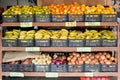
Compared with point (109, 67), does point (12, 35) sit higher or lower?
higher

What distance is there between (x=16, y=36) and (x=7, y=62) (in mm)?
422

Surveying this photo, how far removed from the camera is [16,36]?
4.66m

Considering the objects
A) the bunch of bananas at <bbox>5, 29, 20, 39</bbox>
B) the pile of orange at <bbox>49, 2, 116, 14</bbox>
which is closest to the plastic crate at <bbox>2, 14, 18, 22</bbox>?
the bunch of bananas at <bbox>5, 29, 20, 39</bbox>

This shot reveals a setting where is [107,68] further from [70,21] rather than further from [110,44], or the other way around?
[70,21]

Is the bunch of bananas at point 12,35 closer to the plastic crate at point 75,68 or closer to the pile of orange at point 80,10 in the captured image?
the pile of orange at point 80,10

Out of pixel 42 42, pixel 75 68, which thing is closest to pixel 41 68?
pixel 42 42

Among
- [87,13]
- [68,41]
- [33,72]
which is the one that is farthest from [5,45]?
[87,13]

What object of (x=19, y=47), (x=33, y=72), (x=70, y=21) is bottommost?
(x=33, y=72)

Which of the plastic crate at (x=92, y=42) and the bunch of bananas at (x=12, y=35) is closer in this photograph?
the plastic crate at (x=92, y=42)

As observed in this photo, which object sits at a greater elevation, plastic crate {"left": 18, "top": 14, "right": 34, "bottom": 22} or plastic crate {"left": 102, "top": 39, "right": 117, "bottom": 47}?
plastic crate {"left": 18, "top": 14, "right": 34, "bottom": 22}

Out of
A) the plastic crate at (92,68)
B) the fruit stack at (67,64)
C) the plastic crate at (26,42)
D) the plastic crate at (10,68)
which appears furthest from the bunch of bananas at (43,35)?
the plastic crate at (92,68)

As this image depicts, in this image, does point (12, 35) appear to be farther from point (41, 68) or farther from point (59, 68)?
point (59, 68)

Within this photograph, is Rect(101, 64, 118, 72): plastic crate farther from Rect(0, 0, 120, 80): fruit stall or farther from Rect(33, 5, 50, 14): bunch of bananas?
Rect(33, 5, 50, 14): bunch of bananas

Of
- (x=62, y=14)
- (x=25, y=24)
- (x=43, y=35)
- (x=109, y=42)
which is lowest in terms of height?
(x=109, y=42)
